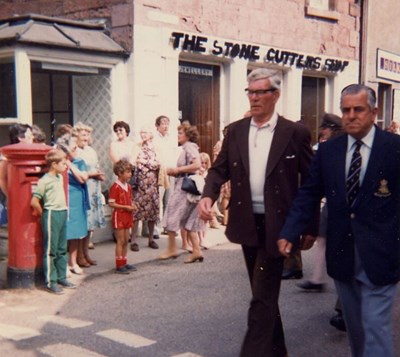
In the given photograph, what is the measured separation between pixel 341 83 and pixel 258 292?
11.4 meters

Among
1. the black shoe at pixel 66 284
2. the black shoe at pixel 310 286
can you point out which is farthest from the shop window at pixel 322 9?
the black shoe at pixel 66 284

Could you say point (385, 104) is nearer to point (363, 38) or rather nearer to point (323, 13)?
point (363, 38)

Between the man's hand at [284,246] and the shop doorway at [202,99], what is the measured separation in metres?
7.31

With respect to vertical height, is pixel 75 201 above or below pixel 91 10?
below

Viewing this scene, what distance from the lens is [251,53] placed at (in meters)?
11.6

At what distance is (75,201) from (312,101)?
27.9ft

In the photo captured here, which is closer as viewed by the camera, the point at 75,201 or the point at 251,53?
the point at 75,201

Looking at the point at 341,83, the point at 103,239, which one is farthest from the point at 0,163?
the point at 341,83

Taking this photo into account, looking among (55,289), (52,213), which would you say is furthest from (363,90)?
(55,289)

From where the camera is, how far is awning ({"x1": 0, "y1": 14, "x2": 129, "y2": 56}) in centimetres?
792

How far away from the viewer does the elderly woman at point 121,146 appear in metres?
8.65

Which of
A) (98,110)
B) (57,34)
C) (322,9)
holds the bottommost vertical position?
(98,110)

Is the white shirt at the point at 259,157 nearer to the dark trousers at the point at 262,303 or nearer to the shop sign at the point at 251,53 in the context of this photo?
the dark trousers at the point at 262,303

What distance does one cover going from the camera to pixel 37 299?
239 inches
